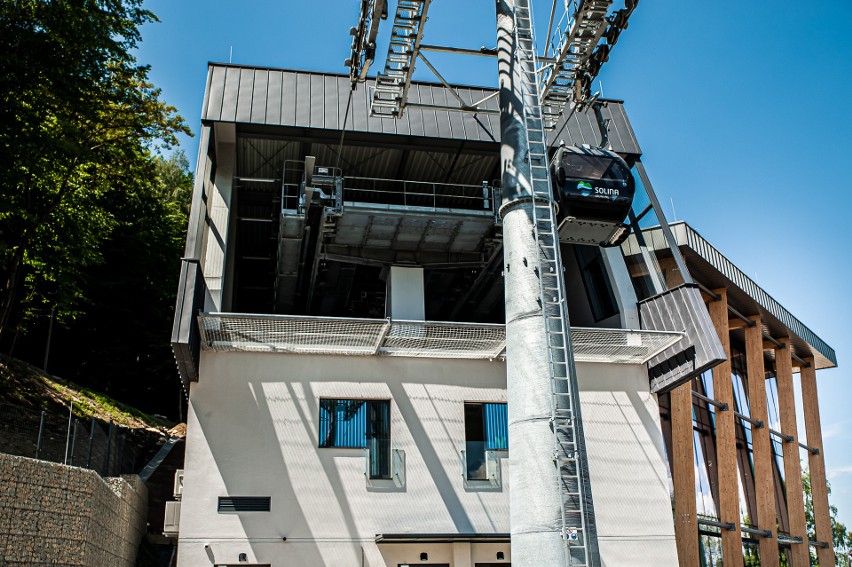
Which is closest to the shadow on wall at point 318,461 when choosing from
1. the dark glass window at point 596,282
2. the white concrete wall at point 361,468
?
the white concrete wall at point 361,468

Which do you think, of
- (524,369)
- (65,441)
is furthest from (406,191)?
(524,369)

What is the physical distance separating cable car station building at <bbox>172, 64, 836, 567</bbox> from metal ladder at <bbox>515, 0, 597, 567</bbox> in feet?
11.2

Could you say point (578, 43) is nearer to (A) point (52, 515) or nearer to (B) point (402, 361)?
(B) point (402, 361)

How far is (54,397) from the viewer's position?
26.9m

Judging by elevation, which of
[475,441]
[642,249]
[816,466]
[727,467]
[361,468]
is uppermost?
[642,249]

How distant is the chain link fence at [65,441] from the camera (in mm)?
15719

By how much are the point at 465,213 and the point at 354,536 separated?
9235 millimetres

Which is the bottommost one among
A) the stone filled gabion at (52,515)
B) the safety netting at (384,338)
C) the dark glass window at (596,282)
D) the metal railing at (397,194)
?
the stone filled gabion at (52,515)

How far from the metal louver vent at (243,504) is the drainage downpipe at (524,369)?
832 centimetres

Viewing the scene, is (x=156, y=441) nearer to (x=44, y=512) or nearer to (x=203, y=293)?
(x=203, y=293)

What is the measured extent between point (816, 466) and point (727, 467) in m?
11.7

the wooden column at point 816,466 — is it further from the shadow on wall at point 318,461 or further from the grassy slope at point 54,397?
the grassy slope at point 54,397

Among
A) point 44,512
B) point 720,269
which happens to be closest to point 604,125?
point 720,269

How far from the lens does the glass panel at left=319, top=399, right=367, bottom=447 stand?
17984 mm
